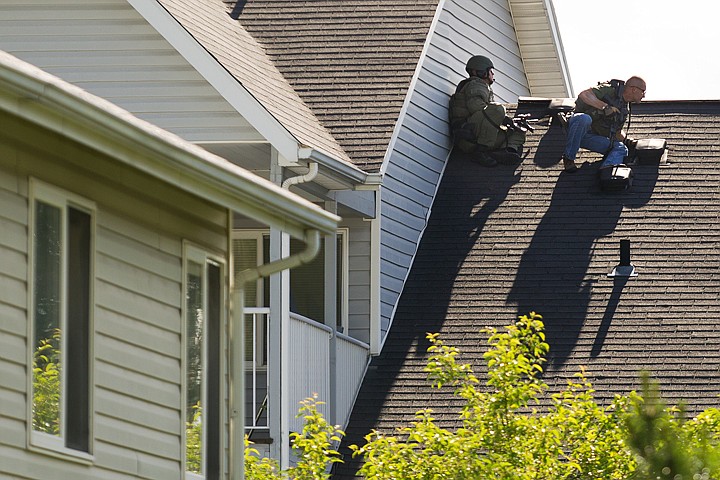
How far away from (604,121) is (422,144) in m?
2.18

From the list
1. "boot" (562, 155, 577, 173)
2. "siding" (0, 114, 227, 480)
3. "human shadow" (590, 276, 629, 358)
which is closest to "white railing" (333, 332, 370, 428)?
"human shadow" (590, 276, 629, 358)

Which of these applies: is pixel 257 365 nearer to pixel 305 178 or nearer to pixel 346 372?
pixel 346 372

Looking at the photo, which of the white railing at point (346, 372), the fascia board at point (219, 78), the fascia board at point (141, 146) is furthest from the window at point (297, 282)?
the fascia board at point (141, 146)

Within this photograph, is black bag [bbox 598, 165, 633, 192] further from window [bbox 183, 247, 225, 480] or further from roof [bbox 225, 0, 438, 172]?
window [bbox 183, 247, 225, 480]

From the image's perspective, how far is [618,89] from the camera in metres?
22.0

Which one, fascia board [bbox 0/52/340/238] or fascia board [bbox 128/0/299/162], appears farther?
fascia board [bbox 128/0/299/162]

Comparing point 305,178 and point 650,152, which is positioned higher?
point 650,152

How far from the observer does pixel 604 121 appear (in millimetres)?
21734

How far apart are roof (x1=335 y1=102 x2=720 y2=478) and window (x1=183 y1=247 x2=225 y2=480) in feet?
18.4

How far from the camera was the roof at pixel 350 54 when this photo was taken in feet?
65.5

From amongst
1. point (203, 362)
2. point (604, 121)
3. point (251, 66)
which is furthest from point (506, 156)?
point (203, 362)

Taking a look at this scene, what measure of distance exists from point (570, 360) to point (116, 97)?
17.4 ft

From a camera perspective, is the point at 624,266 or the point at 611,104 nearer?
the point at 624,266

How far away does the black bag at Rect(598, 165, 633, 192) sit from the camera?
2114 cm
